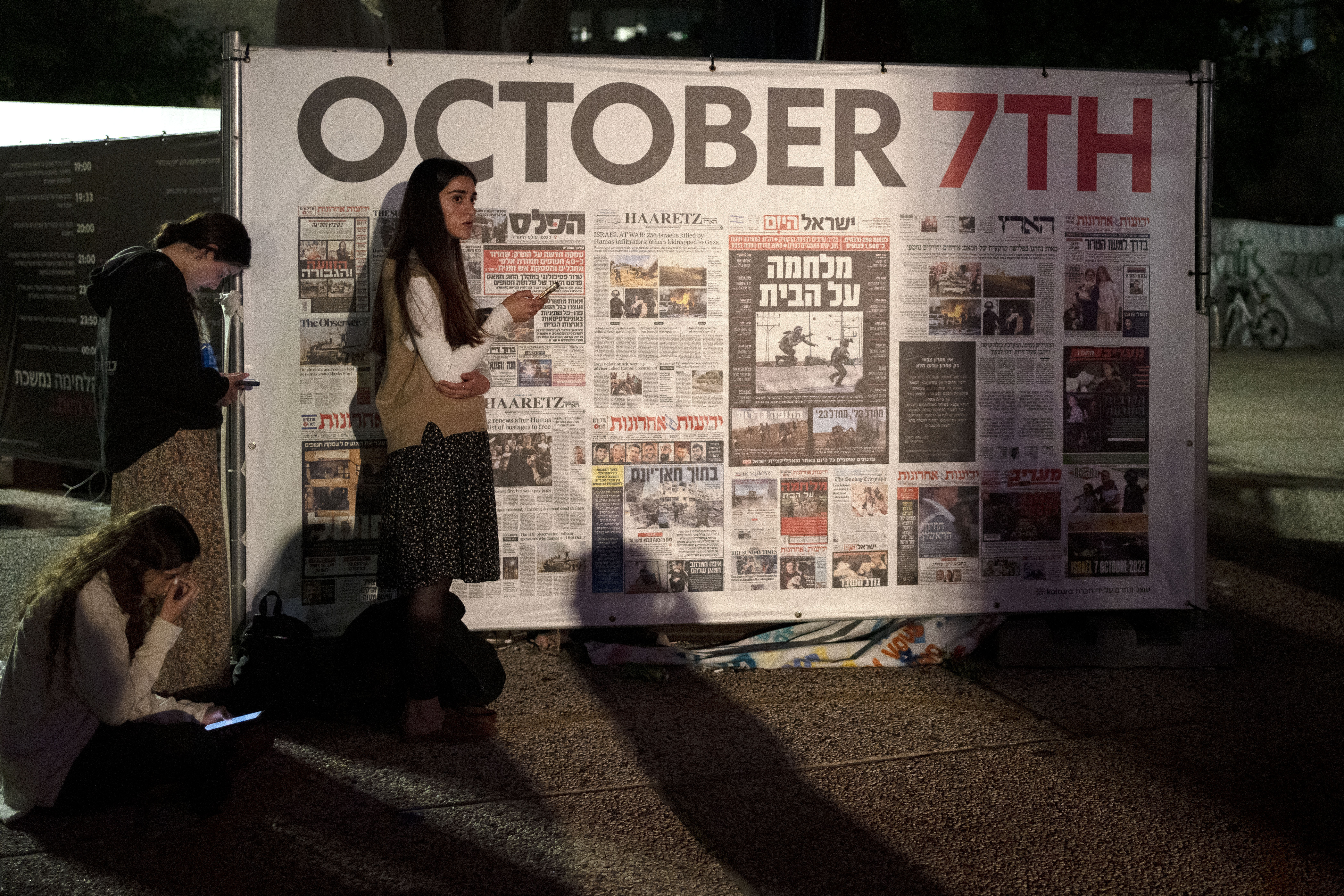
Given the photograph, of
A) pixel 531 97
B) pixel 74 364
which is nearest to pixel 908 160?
pixel 531 97

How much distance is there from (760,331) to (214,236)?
1981mm

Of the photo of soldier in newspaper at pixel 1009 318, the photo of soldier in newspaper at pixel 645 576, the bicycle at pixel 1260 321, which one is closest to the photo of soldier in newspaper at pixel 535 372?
the photo of soldier in newspaper at pixel 645 576

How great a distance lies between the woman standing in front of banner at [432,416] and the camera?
3779 millimetres

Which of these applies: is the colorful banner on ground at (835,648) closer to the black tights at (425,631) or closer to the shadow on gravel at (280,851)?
the black tights at (425,631)

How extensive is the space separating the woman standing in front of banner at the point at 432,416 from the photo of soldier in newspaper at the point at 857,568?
1492 mm

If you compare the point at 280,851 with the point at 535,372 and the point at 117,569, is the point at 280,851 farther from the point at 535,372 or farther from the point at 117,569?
the point at 535,372

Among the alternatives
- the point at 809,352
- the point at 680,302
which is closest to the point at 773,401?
the point at 809,352

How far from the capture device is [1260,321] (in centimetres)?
2286

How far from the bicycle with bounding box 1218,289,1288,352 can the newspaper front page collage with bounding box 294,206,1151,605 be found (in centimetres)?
2021

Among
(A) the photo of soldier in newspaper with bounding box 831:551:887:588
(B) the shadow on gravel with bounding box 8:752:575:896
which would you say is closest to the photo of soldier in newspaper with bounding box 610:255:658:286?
(A) the photo of soldier in newspaper with bounding box 831:551:887:588

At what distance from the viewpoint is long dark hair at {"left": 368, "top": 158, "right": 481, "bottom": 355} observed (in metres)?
3.77

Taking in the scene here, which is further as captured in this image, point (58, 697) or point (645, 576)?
point (645, 576)

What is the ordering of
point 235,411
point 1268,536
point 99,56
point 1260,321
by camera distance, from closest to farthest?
point 235,411 < point 1268,536 < point 1260,321 < point 99,56

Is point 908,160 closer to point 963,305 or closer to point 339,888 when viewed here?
point 963,305
